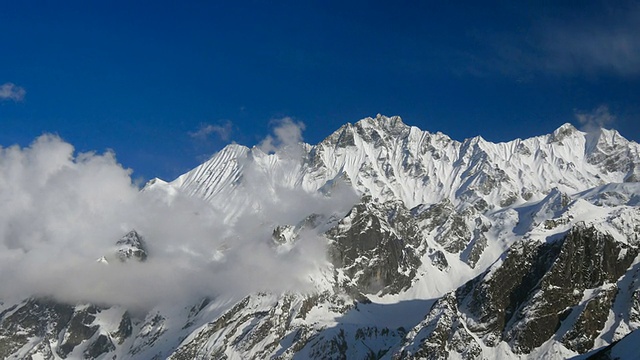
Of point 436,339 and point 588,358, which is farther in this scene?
point 436,339

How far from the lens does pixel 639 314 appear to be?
7618 inches

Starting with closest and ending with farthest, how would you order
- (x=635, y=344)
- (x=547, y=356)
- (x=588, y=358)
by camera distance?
(x=635, y=344)
(x=588, y=358)
(x=547, y=356)

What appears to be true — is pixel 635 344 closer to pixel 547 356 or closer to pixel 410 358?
pixel 547 356

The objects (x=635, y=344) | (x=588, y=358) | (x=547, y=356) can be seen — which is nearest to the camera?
(x=635, y=344)

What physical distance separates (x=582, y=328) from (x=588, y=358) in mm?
32784

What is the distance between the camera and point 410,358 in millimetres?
197750

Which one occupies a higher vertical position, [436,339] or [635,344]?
[436,339]

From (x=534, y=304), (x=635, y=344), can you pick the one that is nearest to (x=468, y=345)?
(x=534, y=304)

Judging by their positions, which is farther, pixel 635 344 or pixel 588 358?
pixel 588 358

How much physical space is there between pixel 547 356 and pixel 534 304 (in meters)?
15.2

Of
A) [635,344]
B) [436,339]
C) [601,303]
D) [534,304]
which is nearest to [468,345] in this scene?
[436,339]

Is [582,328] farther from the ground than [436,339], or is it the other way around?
[436,339]

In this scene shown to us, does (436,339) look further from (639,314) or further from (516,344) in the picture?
(639,314)

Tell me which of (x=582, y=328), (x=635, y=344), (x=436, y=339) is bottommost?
(x=635, y=344)
